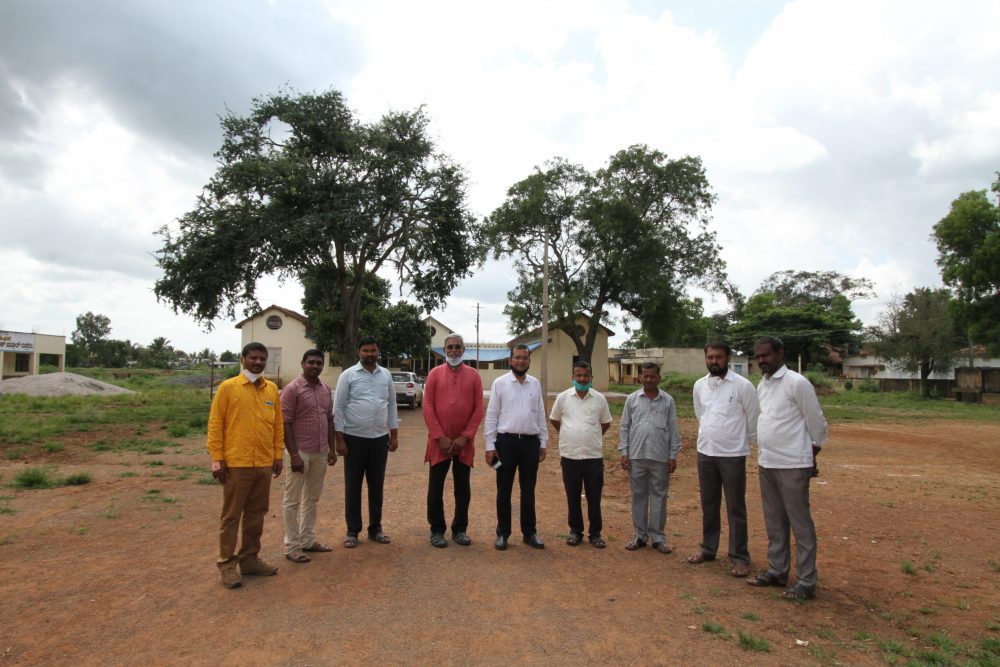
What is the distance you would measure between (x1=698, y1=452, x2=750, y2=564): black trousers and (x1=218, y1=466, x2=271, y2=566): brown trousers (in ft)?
11.7

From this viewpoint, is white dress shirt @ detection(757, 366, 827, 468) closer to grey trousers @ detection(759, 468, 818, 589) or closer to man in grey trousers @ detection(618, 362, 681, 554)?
grey trousers @ detection(759, 468, 818, 589)

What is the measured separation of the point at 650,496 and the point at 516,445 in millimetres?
1333

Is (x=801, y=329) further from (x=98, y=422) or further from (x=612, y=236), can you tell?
(x=98, y=422)

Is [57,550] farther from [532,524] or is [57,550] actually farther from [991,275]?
[991,275]

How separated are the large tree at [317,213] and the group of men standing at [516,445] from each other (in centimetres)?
1563

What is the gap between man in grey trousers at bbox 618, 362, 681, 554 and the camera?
5.50 metres

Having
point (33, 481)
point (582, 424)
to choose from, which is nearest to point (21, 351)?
point (33, 481)

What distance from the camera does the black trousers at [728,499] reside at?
16.1 feet

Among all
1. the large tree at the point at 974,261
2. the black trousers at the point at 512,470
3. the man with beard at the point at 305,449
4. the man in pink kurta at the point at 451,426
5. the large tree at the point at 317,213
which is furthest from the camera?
the large tree at the point at 974,261

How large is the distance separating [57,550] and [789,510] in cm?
614

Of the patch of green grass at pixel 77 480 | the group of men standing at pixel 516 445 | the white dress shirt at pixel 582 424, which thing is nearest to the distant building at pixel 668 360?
the patch of green grass at pixel 77 480

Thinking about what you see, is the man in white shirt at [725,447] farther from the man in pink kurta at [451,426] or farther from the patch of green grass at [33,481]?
the patch of green grass at [33,481]

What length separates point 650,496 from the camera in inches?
221

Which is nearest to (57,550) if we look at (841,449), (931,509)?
(931,509)
